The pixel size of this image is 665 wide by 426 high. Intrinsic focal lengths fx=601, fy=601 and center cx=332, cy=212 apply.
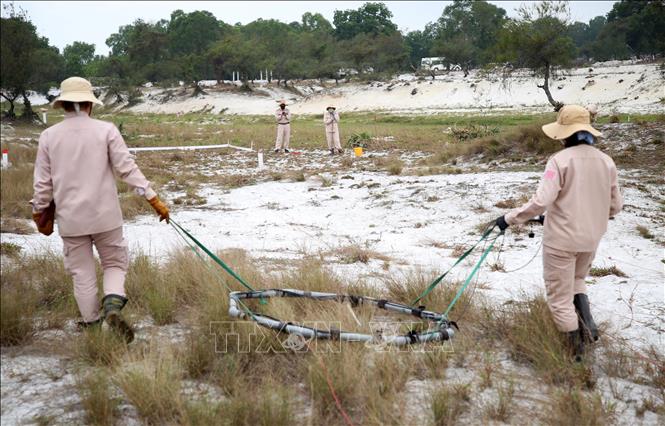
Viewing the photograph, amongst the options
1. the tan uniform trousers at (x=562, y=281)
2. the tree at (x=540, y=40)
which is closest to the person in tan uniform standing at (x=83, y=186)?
the tan uniform trousers at (x=562, y=281)

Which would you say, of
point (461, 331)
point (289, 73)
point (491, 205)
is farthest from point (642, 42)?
point (461, 331)

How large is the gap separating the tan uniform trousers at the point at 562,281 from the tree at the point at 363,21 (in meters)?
95.1

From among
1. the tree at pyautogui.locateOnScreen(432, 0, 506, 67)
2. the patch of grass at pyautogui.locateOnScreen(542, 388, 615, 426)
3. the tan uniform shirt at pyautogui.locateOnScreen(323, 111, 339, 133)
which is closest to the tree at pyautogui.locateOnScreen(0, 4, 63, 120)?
the patch of grass at pyautogui.locateOnScreen(542, 388, 615, 426)

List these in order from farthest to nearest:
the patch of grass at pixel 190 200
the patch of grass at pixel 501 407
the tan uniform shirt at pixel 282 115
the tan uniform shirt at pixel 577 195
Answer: the tan uniform shirt at pixel 282 115 < the patch of grass at pixel 190 200 < the tan uniform shirt at pixel 577 195 < the patch of grass at pixel 501 407

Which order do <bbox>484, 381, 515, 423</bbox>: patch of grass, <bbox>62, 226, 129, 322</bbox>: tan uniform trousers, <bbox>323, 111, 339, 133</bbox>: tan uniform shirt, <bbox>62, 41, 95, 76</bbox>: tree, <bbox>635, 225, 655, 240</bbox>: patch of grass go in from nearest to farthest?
<bbox>484, 381, 515, 423</bbox>: patch of grass, <bbox>62, 226, 129, 322</bbox>: tan uniform trousers, <bbox>62, 41, 95, 76</bbox>: tree, <bbox>635, 225, 655, 240</bbox>: patch of grass, <bbox>323, 111, 339, 133</bbox>: tan uniform shirt

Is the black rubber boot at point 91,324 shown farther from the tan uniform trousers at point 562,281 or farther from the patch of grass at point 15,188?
the tan uniform trousers at point 562,281

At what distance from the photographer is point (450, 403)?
3.56 meters

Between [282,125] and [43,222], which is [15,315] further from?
[282,125]

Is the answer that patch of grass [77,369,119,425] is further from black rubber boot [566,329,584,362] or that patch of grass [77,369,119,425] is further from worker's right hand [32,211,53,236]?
black rubber boot [566,329,584,362]

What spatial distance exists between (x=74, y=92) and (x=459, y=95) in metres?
50.0

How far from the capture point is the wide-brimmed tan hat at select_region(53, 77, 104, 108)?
12.3 feet

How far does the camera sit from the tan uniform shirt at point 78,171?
12.3 ft

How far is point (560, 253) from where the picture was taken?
420cm

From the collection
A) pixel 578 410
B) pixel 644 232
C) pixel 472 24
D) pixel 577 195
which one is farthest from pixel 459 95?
pixel 578 410
